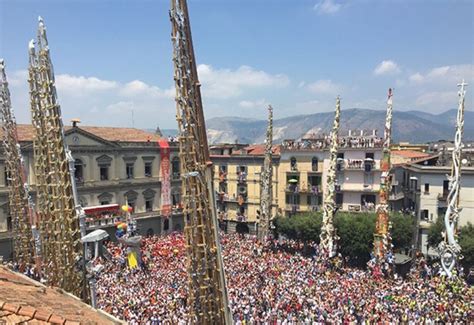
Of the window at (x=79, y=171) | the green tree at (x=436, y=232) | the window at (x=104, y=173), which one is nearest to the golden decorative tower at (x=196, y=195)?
the green tree at (x=436, y=232)

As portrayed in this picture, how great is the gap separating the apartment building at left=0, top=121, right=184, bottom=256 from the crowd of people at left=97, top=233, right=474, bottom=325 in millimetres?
10420

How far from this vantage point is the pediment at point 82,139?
37.5 metres

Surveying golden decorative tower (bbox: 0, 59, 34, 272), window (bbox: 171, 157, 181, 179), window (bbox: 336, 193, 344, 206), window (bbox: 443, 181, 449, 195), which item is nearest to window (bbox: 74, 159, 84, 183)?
window (bbox: 171, 157, 181, 179)

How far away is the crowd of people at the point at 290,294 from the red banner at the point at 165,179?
14378 mm

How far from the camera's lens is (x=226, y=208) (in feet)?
168

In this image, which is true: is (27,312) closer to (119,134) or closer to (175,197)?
(175,197)

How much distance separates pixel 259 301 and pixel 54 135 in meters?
12.7

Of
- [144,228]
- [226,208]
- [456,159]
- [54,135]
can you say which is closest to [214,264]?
[54,135]

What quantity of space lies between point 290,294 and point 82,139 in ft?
84.6

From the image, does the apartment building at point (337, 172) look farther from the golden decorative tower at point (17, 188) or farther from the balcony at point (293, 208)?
the golden decorative tower at point (17, 188)

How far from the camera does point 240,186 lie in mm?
50312

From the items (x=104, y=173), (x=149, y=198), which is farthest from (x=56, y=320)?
(x=149, y=198)

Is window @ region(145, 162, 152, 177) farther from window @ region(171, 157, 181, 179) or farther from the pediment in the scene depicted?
the pediment

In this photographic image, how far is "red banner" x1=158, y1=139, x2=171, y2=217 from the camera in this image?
4522 centimetres
